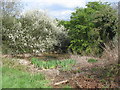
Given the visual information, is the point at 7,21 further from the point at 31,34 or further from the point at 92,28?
the point at 92,28

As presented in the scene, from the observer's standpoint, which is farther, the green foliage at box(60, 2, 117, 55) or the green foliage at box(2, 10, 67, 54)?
the green foliage at box(2, 10, 67, 54)

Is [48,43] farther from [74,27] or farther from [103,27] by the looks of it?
[103,27]

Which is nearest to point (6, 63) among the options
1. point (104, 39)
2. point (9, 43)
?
point (9, 43)

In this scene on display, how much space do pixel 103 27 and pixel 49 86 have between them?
8.60 meters

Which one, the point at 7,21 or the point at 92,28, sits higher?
the point at 7,21

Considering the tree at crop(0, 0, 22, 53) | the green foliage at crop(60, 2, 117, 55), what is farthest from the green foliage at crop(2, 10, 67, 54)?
the green foliage at crop(60, 2, 117, 55)

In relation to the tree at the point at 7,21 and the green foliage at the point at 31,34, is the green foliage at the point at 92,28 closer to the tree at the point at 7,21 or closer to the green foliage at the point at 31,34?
the green foliage at the point at 31,34

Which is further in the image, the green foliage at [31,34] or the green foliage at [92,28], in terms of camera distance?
the green foliage at [31,34]

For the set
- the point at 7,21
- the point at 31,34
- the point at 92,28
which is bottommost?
the point at 31,34

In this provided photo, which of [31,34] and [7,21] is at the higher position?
[7,21]

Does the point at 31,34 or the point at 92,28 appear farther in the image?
the point at 31,34

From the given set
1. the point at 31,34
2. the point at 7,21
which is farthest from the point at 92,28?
the point at 7,21

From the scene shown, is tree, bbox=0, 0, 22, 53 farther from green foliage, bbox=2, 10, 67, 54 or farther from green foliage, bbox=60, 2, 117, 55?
green foliage, bbox=60, 2, 117, 55

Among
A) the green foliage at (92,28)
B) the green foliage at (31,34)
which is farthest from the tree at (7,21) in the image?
the green foliage at (92,28)
